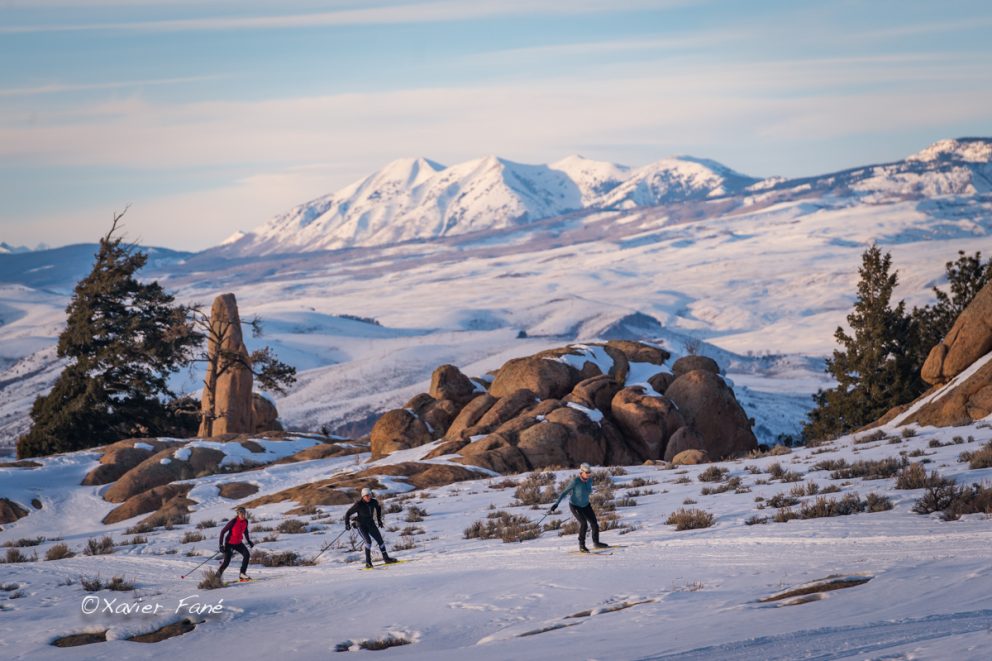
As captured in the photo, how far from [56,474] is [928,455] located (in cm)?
2944

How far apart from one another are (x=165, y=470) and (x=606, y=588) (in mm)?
26362

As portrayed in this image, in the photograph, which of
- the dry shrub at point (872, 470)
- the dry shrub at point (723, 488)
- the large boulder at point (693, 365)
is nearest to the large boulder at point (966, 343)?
A: the dry shrub at point (872, 470)

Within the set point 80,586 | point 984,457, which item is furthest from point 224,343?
point 984,457

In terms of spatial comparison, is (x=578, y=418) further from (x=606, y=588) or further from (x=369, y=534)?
(x=606, y=588)

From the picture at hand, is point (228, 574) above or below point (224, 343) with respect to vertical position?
below

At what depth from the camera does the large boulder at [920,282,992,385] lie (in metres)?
30.2

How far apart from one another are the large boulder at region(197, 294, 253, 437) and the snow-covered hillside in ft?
80.6

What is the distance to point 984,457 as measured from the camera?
19.8 metres

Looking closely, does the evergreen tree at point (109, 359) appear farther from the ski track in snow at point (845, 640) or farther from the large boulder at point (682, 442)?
the ski track in snow at point (845, 640)

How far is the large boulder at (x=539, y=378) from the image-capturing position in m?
39.2

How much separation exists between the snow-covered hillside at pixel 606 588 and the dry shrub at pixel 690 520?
18 cm

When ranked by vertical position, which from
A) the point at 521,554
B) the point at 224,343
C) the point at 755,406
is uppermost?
the point at 224,343

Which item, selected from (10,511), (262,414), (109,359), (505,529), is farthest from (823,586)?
(109,359)

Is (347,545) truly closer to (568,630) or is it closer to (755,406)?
(568,630)
